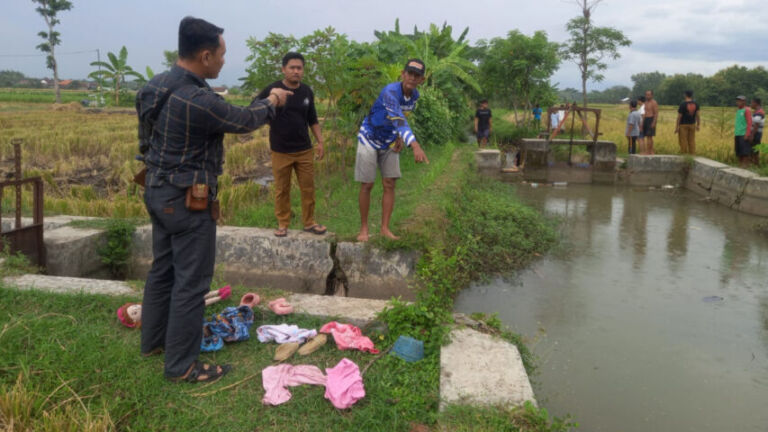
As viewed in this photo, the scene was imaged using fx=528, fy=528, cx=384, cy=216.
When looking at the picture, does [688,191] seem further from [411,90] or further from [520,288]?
[411,90]

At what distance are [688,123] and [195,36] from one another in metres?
11.6

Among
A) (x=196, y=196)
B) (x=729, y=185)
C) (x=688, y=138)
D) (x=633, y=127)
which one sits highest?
(x=633, y=127)

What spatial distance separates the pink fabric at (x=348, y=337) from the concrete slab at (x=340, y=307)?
0.37 feet

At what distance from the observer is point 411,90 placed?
186 inches

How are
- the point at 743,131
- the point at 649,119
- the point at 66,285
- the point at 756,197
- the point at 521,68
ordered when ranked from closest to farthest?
the point at 66,285, the point at 756,197, the point at 743,131, the point at 649,119, the point at 521,68

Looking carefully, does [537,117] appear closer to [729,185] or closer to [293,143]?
[729,185]

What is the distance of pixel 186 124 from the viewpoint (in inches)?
99.0

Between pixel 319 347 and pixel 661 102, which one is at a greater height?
pixel 661 102

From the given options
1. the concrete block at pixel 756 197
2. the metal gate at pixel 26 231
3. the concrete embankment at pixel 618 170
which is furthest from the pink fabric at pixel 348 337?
the concrete embankment at pixel 618 170

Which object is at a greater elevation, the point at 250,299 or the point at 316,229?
the point at 316,229

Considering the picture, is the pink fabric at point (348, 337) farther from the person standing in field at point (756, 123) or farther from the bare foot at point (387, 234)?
the person standing in field at point (756, 123)

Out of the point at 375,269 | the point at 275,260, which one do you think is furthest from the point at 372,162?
the point at 275,260

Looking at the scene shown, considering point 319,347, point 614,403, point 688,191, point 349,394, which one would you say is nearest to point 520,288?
point 614,403

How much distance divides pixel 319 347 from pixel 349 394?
0.56 metres
